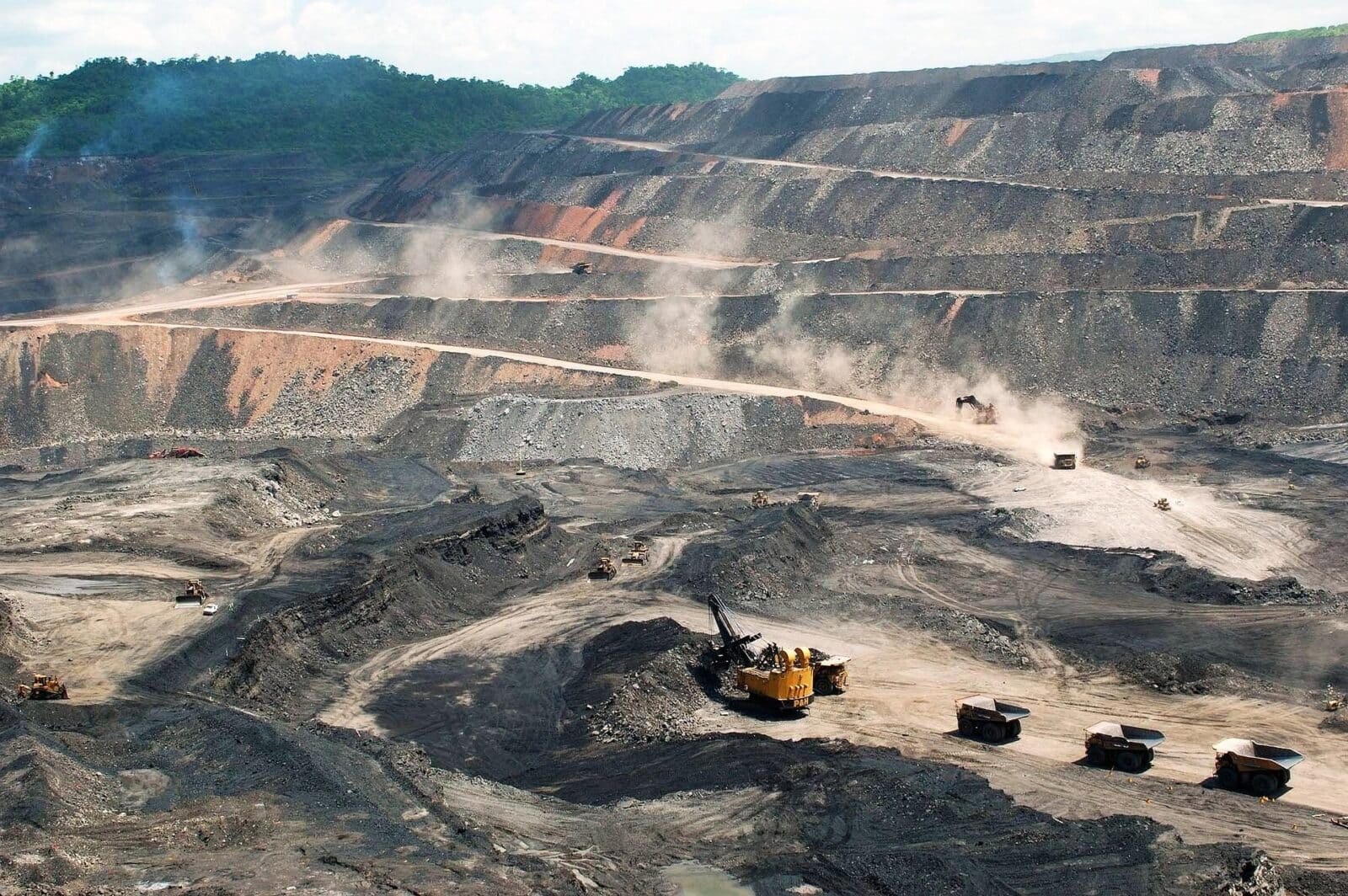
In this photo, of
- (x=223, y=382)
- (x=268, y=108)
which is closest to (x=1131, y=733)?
(x=223, y=382)

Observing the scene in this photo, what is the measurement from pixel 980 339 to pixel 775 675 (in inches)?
1305

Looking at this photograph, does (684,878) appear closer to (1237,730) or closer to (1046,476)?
(1237,730)

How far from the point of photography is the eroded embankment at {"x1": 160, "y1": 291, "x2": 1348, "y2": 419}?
55344 mm

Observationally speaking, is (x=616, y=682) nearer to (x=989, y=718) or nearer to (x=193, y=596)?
(x=989, y=718)

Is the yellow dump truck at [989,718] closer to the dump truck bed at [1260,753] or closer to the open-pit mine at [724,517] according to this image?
the open-pit mine at [724,517]

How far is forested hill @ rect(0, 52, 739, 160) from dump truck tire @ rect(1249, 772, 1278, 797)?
100 meters

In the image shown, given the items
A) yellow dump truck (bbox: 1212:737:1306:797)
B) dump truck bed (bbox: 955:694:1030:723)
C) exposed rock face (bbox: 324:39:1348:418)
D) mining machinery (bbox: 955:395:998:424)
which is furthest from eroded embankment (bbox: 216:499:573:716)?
exposed rock face (bbox: 324:39:1348:418)

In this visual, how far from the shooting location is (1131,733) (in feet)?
88.3

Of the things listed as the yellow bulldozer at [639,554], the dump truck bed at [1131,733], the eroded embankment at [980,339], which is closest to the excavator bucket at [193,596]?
the yellow bulldozer at [639,554]

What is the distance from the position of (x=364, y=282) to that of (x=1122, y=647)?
56609 mm

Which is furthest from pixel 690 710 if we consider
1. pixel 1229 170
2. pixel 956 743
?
pixel 1229 170

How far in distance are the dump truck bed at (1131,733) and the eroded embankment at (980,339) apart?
30.5m

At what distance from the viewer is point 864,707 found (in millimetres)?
30672

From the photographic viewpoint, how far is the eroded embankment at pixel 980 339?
55.3m
